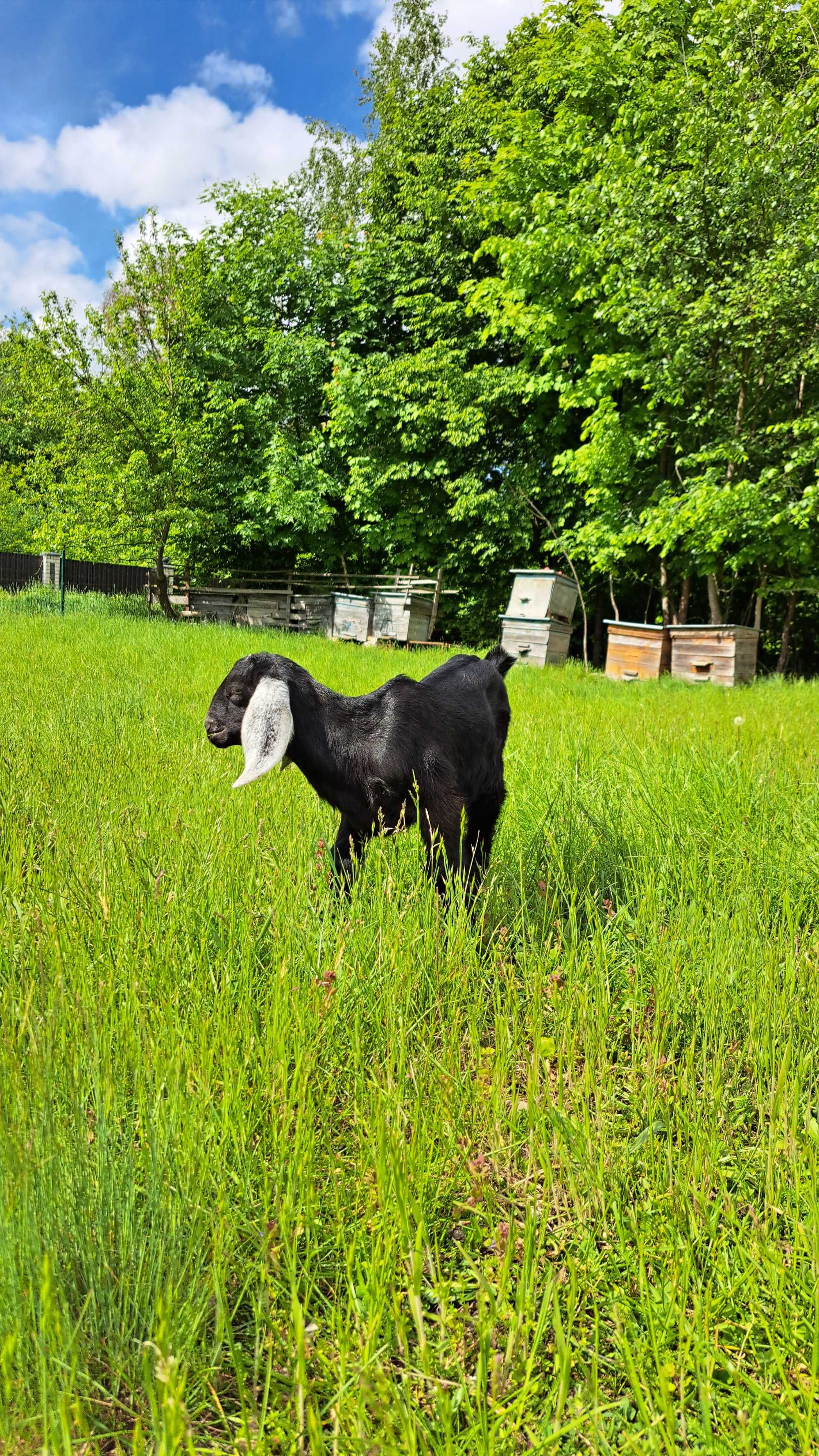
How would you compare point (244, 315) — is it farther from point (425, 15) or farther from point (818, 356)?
point (818, 356)

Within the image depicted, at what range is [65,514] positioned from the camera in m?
21.8

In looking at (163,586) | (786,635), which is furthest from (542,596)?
(163,586)

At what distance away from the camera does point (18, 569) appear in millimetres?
30281

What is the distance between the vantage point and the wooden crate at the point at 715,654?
1183 cm

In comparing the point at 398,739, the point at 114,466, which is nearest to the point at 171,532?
the point at 114,466

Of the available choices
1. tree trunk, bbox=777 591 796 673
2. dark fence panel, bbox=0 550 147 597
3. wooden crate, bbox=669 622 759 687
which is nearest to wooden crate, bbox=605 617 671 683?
wooden crate, bbox=669 622 759 687

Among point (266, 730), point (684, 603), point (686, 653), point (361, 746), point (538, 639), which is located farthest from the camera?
point (684, 603)

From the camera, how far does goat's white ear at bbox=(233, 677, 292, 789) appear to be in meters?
2.44

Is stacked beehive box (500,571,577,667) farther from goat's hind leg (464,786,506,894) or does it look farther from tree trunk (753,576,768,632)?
goat's hind leg (464,786,506,894)

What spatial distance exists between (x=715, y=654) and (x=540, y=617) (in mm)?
3327

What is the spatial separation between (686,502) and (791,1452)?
13057mm

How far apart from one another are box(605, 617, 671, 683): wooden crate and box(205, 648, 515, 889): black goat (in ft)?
32.4

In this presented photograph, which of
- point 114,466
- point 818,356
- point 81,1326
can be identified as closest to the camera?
point 81,1326

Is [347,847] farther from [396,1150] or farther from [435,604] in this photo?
[435,604]
